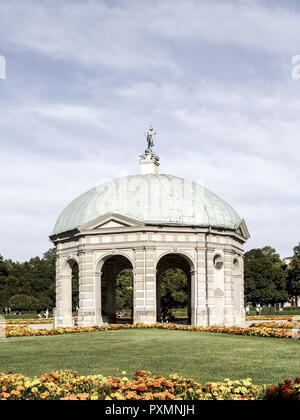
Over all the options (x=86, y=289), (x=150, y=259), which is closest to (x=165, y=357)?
A: (x=150, y=259)

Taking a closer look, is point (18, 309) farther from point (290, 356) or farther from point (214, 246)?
point (290, 356)

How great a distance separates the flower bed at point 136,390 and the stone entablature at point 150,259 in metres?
26.8

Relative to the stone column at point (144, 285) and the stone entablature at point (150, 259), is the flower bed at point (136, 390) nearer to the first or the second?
the stone column at point (144, 285)

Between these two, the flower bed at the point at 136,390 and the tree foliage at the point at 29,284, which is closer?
the flower bed at the point at 136,390

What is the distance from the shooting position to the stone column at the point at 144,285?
40438 mm

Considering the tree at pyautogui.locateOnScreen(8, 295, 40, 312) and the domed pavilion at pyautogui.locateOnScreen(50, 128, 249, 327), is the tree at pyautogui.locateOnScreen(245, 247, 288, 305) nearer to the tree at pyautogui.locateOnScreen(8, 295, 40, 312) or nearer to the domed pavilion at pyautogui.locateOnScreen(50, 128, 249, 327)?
the tree at pyautogui.locateOnScreen(8, 295, 40, 312)

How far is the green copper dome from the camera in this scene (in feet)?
138

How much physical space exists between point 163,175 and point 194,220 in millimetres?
6438

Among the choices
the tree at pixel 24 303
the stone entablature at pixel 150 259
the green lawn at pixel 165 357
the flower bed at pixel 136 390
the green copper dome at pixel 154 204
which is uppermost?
the green copper dome at pixel 154 204

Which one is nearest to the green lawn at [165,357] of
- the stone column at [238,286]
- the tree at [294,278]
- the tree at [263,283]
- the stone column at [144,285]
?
the stone column at [144,285]

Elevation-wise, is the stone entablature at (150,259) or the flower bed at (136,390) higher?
the stone entablature at (150,259)

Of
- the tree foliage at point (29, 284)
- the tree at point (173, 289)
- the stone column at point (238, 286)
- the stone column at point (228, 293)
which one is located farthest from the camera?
the tree foliage at point (29, 284)
